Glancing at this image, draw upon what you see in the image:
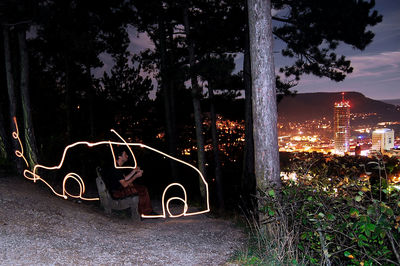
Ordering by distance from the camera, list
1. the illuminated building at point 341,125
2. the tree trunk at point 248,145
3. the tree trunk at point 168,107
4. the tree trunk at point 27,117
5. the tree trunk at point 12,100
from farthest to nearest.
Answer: the illuminated building at point 341,125
the tree trunk at point 168,107
the tree trunk at point 248,145
the tree trunk at point 12,100
the tree trunk at point 27,117

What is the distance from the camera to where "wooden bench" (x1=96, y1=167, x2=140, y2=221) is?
7992mm

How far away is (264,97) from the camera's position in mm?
6043

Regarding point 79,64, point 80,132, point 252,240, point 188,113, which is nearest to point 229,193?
point 188,113

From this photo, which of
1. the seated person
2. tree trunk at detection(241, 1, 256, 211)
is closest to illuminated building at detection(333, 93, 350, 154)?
tree trunk at detection(241, 1, 256, 211)

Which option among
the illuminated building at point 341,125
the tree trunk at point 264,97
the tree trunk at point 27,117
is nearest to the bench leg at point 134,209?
the tree trunk at point 264,97

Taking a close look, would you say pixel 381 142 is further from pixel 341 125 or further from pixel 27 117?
pixel 341 125

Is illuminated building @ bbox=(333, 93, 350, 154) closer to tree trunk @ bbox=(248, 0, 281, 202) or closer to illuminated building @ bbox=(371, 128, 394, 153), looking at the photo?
illuminated building @ bbox=(371, 128, 394, 153)

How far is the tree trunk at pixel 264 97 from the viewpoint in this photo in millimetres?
6035

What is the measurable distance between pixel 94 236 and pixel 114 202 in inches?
78.7

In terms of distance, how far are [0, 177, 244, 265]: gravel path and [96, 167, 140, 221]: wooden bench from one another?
0.27 m

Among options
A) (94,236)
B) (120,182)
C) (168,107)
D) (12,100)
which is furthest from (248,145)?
(94,236)

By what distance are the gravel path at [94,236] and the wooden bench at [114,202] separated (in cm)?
27

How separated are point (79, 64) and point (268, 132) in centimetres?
1588

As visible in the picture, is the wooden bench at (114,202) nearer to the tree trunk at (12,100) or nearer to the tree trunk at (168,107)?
the tree trunk at (12,100)
